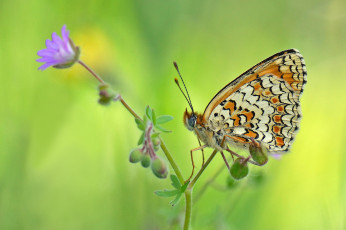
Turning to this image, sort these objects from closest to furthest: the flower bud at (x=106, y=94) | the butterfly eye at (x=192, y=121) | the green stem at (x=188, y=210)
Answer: the green stem at (x=188, y=210) → the flower bud at (x=106, y=94) → the butterfly eye at (x=192, y=121)

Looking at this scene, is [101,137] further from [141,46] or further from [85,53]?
[141,46]

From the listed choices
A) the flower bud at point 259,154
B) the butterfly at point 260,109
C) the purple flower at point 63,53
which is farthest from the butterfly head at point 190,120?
the purple flower at point 63,53

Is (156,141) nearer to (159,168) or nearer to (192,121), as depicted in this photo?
(159,168)

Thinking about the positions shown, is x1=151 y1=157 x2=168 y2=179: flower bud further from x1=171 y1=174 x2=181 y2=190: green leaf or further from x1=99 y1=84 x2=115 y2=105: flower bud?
x1=99 y1=84 x2=115 y2=105: flower bud

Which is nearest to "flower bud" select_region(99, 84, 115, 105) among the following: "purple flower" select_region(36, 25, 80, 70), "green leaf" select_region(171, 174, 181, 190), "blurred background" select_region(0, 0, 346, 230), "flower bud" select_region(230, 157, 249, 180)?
"purple flower" select_region(36, 25, 80, 70)

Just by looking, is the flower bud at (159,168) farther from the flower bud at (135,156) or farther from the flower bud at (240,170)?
the flower bud at (240,170)

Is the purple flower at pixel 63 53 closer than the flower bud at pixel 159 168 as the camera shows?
No

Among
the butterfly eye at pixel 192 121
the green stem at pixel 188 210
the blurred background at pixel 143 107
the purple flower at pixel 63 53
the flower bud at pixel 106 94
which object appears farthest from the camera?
the blurred background at pixel 143 107
